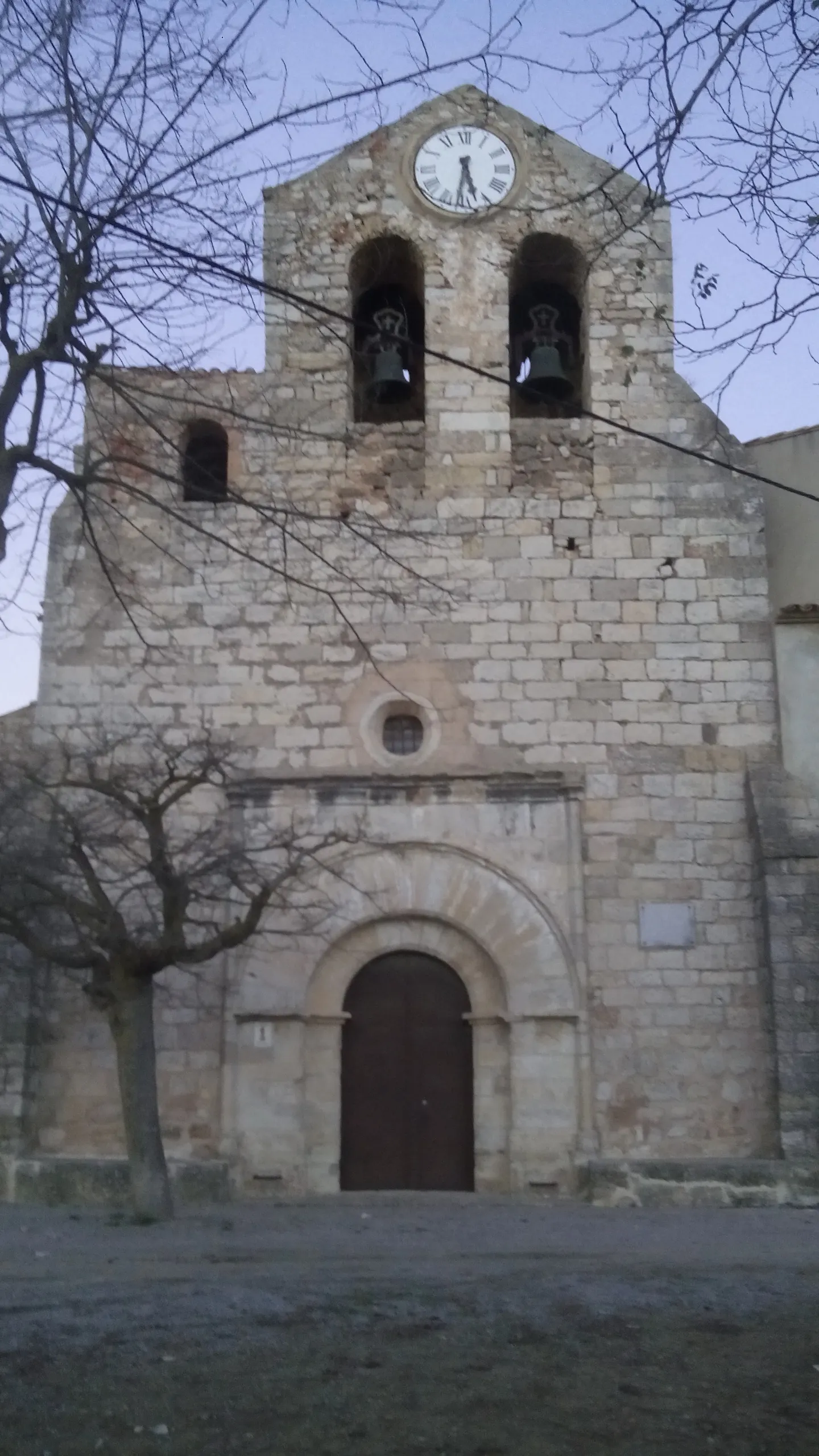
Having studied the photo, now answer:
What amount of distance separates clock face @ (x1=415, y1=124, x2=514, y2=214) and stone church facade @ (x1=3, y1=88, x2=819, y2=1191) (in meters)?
0.04

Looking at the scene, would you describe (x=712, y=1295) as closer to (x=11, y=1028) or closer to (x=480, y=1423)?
(x=480, y=1423)

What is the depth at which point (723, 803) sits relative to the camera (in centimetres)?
1062

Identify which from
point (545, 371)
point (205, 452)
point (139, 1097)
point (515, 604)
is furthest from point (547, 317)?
point (139, 1097)

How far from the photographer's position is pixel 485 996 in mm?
10477

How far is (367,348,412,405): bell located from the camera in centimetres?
1125

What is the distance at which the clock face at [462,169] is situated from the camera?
39.1ft

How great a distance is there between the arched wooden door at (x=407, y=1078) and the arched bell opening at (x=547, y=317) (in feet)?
16.2

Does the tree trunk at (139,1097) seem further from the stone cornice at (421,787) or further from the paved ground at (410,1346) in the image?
the stone cornice at (421,787)

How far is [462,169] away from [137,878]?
6.77 meters

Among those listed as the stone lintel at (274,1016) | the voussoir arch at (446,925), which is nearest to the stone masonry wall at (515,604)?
the voussoir arch at (446,925)

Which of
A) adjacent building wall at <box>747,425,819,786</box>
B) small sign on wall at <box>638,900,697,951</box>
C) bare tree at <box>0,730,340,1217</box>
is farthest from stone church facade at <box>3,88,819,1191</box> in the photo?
bare tree at <box>0,730,340,1217</box>

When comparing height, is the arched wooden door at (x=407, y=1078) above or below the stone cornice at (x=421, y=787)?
below

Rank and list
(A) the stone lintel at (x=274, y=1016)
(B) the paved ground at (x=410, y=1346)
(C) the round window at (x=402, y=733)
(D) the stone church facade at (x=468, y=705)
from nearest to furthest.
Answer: (B) the paved ground at (x=410, y=1346) < (D) the stone church facade at (x=468, y=705) < (A) the stone lintel at (x=274, y=1016) < (C) the round window at (x=402, y=733)

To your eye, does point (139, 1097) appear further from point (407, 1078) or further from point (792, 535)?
point (792, 535)
